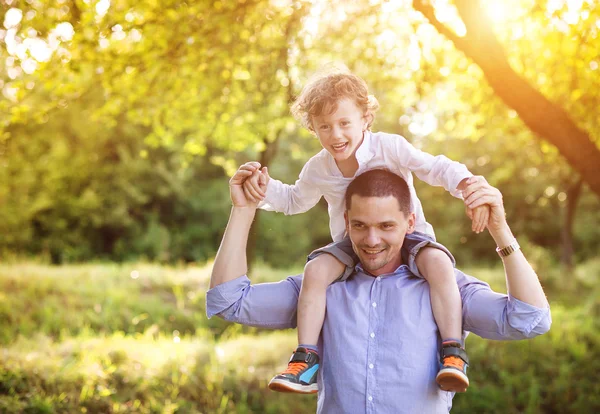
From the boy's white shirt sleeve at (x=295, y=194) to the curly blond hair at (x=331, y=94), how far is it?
27 cm

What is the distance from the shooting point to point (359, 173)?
2.68 meters

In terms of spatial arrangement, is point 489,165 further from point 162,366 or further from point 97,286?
point 162,366

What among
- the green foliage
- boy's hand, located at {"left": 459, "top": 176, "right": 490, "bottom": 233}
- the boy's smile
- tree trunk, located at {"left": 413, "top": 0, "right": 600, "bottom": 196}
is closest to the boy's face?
the boy's smile

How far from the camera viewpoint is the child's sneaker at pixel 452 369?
222cm

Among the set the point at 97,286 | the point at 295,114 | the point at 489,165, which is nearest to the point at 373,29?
the point at 295,114

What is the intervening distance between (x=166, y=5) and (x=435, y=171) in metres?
3.07

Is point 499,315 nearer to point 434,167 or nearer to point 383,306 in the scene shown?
point 383,306

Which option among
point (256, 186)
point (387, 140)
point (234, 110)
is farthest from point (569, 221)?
point (256, 186)

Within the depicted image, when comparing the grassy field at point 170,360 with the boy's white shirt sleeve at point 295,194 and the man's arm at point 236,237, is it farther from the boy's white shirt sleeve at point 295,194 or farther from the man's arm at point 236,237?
the man's arm at point 236,237

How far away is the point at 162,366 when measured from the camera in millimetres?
6035

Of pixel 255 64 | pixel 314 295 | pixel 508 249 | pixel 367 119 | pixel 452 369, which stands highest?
pixel 255 64

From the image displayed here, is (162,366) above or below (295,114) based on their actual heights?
below

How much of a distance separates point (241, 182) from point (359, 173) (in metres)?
0.51

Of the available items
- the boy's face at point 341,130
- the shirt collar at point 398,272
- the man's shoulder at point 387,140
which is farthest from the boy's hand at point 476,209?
the boy's face at point 341,130
